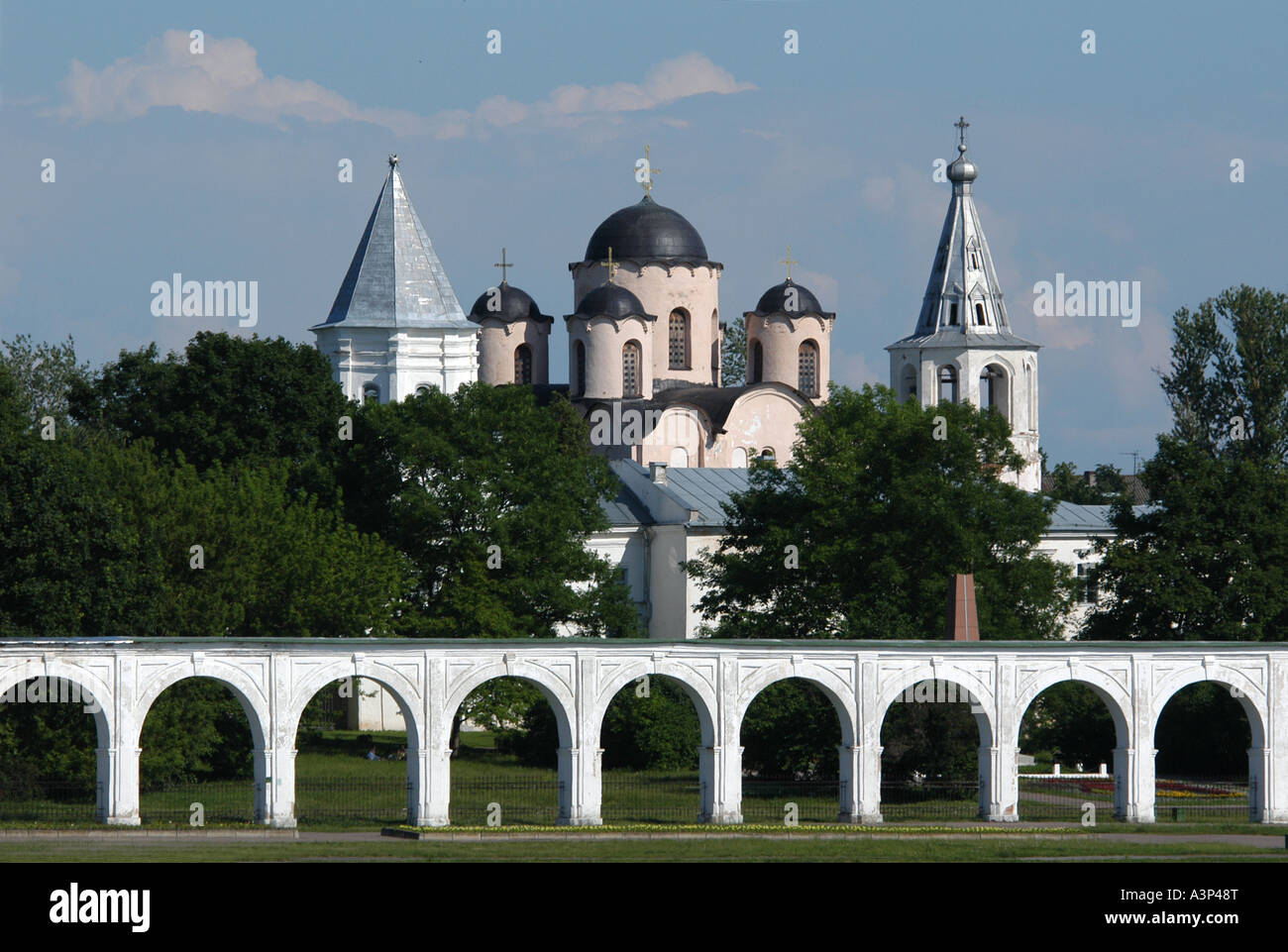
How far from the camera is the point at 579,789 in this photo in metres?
35.8

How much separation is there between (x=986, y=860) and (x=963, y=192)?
46050mm

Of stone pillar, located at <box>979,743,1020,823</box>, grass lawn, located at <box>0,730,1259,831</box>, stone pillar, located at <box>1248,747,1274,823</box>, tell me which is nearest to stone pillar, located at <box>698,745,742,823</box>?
grass lawn, located at <box>0,730,1259,831</box>

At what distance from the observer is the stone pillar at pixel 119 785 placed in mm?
33750

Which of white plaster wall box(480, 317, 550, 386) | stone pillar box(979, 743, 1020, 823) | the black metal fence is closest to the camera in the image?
the black metal fence

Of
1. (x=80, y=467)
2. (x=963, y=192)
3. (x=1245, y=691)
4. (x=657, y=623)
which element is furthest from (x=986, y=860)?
(x=963, y=192)

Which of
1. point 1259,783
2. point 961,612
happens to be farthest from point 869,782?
point 1259,783

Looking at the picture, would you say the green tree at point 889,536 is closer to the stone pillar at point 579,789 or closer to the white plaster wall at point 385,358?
the stone pillar at point 579,789

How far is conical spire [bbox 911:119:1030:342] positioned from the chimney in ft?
102

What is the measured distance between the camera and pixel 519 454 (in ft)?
172

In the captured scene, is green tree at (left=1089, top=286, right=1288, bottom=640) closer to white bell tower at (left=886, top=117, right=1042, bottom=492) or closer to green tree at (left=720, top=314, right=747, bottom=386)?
white bell tower at (left=886, top=117, right=1042, bottom=492)

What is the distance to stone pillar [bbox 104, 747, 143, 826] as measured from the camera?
1329 inches

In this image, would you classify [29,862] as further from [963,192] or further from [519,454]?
[963,192]

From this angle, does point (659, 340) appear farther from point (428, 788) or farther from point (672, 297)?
point (428, 788)
